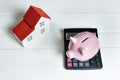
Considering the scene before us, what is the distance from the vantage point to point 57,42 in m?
0.65

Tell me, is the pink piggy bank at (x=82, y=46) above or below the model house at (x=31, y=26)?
below

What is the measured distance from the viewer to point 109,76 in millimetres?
598

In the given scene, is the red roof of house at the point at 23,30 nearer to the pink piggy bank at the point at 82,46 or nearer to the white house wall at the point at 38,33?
the white house wall at the point at 38,33

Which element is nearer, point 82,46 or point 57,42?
point 82,46

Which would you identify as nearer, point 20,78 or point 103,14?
point 20,78

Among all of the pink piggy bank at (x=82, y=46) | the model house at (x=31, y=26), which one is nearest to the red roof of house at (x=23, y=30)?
the model house at (x=31, y=26)

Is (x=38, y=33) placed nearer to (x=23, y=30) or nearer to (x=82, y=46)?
(x=23, y=30)

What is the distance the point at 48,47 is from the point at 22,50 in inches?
3.0

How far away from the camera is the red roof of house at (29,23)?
56 cm

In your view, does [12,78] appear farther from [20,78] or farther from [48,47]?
[48,47]

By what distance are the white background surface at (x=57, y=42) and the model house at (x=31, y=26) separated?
5 cm

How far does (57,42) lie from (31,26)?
0.11 metres

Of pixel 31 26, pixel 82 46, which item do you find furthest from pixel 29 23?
pixel 82 46
